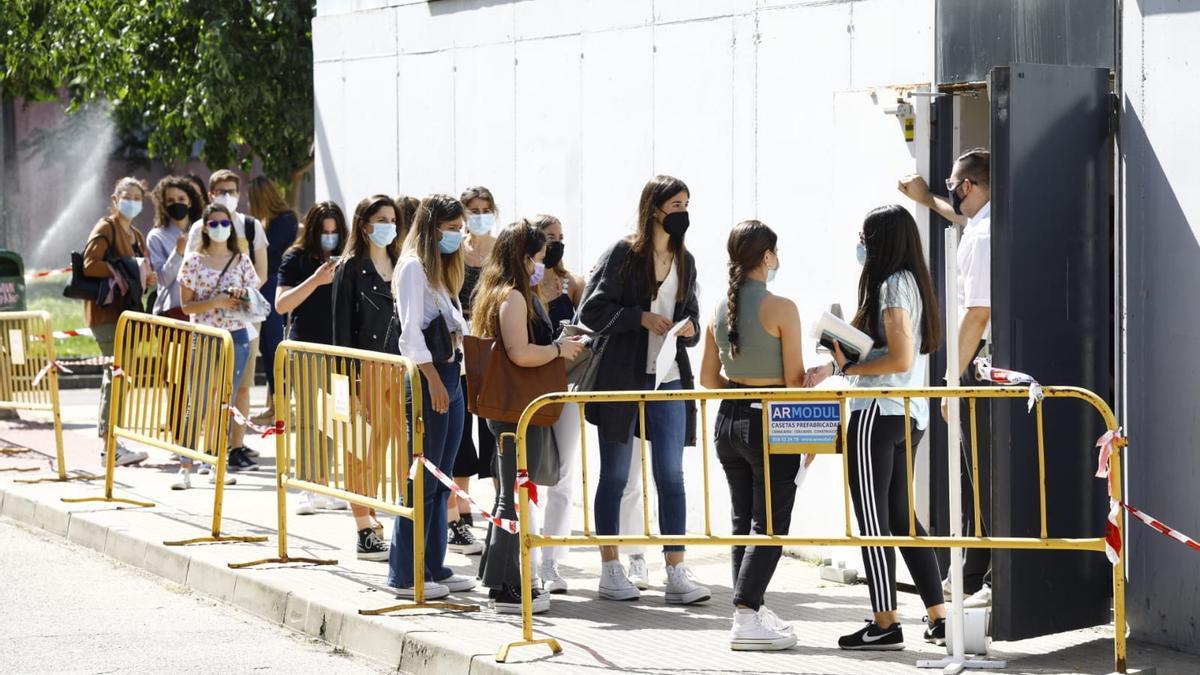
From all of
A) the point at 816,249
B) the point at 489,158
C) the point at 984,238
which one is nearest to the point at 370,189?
the point at 489,158

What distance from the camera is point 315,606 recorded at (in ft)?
26.7

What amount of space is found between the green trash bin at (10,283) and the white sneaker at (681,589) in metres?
10.4

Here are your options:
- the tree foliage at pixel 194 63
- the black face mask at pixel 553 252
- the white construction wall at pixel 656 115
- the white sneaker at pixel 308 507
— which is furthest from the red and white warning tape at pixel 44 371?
the tree foliage at pixel 194 63

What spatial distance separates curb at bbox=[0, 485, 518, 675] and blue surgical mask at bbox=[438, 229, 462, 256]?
1.71m

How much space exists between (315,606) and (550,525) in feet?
3.75

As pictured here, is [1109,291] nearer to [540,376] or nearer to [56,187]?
[540,376]

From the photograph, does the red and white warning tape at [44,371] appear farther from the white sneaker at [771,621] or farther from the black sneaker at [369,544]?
the white sneaker at [771,621]

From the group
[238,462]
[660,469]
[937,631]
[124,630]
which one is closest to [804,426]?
[937,631]

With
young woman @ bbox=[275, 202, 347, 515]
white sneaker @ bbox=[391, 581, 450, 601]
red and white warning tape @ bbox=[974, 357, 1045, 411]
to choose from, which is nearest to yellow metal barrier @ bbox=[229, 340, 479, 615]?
white sneaker @ bbox=[391, 581, 450, 601]

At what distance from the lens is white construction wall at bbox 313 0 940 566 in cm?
880

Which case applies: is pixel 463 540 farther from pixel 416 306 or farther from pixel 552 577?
pixel 416 306

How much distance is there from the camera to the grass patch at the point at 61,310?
23.6 meters

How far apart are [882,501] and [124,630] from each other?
3.52 meters

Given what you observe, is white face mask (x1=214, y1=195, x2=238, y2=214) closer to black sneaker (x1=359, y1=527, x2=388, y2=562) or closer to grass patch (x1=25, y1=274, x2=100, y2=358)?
black sneaker (x1=359, y1=527, x2=388, y2=562)
